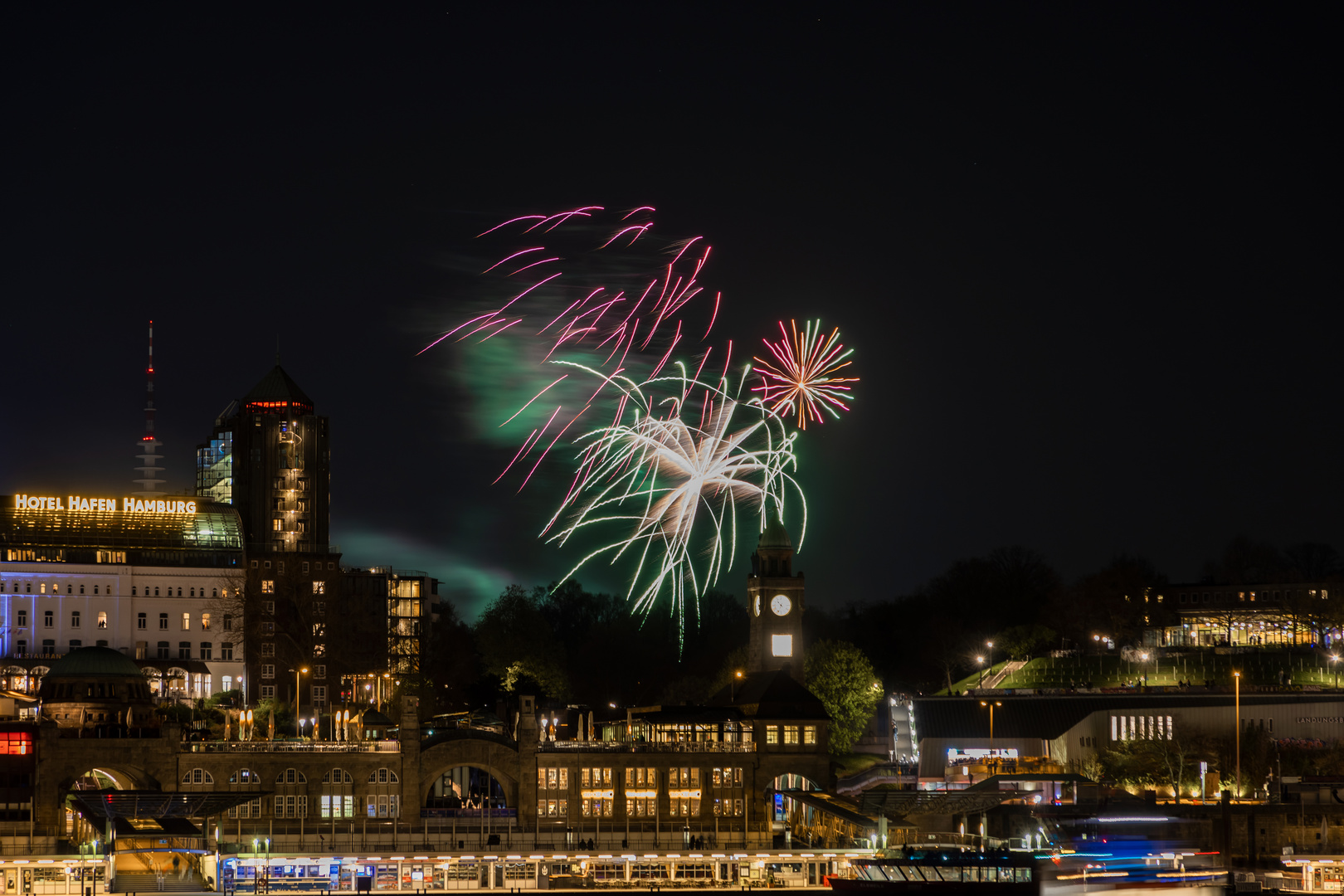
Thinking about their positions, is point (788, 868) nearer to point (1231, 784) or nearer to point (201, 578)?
point (1231, 784)

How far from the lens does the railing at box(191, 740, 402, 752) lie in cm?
12088

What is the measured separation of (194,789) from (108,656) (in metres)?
15.4

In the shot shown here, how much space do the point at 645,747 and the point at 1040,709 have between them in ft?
124

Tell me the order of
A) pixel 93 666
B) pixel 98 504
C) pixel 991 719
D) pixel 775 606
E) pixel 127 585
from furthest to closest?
1. pixel 98 504
2. pixel 127 585
3. pixel 775 606
4. pixel 991 719
5. pixel 93 666

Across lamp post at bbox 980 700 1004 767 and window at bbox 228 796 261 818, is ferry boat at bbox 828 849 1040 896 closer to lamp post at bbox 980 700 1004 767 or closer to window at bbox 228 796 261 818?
lamp post at bbox 980 700 1004 767

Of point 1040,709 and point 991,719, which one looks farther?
point 1040,709

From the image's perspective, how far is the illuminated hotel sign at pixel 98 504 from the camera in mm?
173750

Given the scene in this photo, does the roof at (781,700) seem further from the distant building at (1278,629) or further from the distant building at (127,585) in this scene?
the distant building at (1278,629)

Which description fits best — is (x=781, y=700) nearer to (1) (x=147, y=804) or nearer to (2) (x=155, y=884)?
(1) (x=147, y=804)

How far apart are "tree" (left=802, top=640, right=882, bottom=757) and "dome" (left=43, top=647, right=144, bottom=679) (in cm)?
6018

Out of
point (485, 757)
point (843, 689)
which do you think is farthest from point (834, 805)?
point (843, 689)

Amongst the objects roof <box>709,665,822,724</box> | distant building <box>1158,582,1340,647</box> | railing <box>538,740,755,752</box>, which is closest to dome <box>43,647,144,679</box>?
railing <box>538,740,755,752</box>

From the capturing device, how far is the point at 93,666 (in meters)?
128

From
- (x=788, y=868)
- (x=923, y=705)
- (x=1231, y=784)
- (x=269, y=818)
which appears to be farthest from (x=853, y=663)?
(x=269, y=818)
